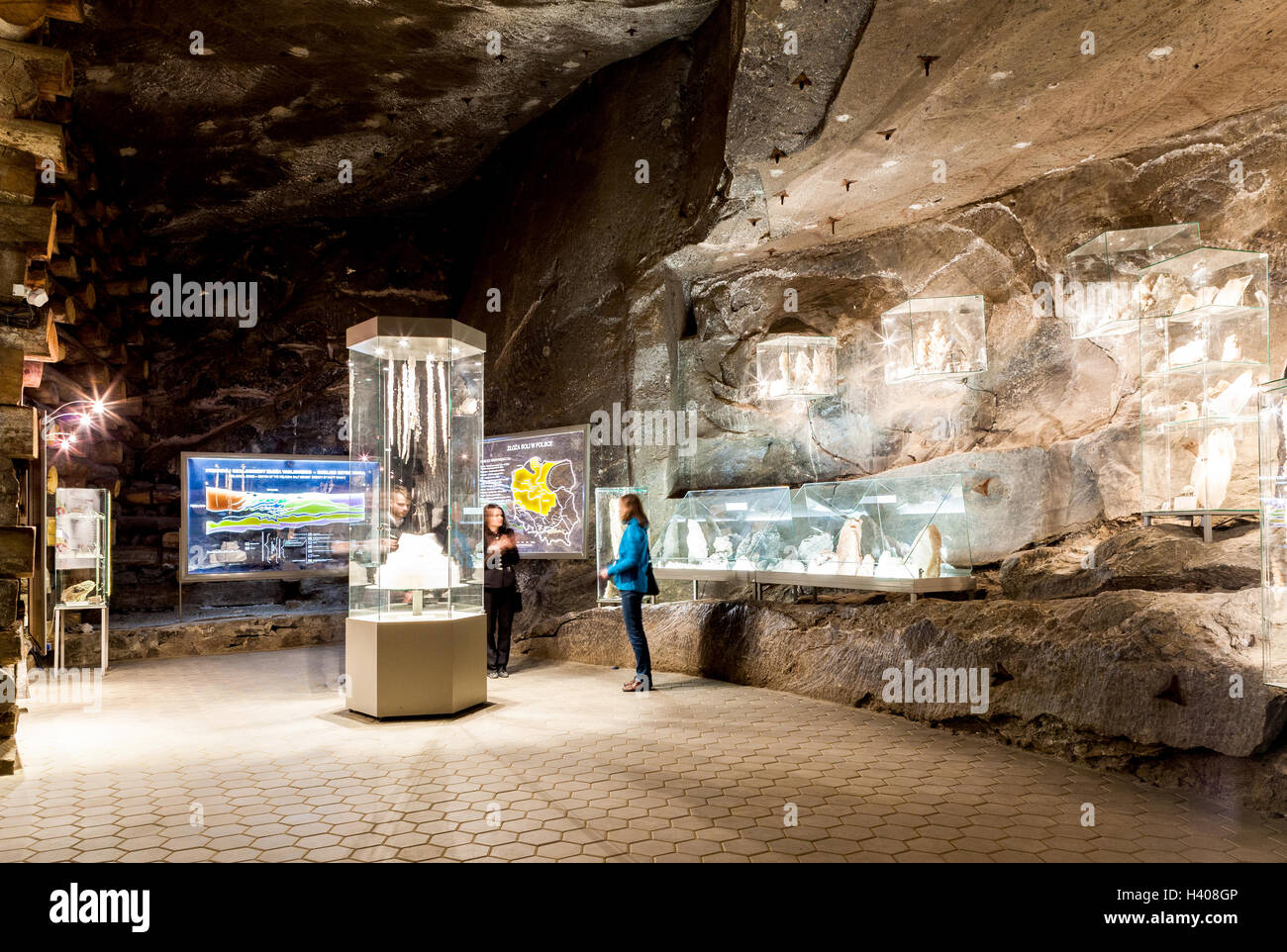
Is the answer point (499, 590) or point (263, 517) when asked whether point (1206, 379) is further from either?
point (263, 517)

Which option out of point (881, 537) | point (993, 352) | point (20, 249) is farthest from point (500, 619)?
point (993, 352)

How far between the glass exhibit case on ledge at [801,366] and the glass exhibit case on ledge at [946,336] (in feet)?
3.20

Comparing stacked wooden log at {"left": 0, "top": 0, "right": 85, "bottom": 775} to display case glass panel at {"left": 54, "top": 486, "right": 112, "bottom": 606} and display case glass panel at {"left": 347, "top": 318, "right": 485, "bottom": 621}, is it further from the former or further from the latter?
display case glass panel at {"left": 54, "top": 486, "right": 112, "bottom": 606}

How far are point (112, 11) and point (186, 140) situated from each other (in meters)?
2.52

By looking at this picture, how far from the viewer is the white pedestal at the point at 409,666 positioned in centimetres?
608

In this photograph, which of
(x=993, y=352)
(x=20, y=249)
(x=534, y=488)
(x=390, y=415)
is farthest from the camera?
(x=534, y=488)

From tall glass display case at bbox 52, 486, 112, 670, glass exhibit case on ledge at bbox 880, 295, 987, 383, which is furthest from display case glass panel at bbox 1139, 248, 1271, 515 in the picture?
tall glass display case at bbox 52, 486, 112, 670

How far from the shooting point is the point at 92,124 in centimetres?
951

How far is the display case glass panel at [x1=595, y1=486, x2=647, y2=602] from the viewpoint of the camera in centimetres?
900

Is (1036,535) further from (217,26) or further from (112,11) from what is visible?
(112,11)

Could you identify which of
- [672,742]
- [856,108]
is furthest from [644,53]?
[672,742]

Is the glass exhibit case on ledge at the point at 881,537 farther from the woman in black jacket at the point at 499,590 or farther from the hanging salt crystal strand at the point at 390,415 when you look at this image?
the hanging salt crystal strand at the point at 390,415

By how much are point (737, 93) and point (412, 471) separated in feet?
12.8

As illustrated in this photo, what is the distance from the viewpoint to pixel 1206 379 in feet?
18.5
